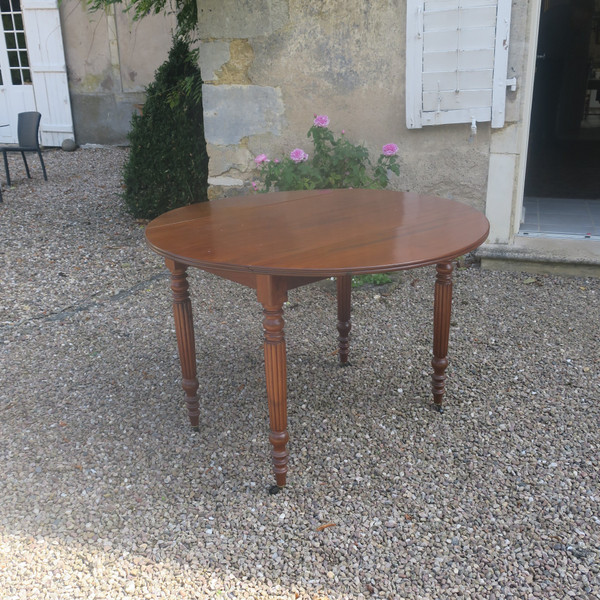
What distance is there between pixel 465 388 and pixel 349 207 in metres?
1.00

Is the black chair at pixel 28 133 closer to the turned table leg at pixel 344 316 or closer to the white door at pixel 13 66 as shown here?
the white door at pixel 13 66

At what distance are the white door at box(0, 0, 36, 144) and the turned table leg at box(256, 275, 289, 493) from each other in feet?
29.8

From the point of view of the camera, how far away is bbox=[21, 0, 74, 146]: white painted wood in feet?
31.0

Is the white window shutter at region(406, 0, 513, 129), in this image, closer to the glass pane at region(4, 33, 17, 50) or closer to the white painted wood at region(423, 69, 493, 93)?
the white painted wood at region(423, 69, 493, 93)

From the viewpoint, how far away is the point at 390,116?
4445mm

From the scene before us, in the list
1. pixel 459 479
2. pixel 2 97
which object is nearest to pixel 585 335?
pixel 459 479

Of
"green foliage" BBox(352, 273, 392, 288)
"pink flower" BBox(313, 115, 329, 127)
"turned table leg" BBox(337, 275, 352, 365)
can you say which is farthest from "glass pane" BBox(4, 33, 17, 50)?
"turned table leg" BBox(337, 275, 352, 365)

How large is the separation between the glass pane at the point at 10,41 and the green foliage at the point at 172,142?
5.28 metres

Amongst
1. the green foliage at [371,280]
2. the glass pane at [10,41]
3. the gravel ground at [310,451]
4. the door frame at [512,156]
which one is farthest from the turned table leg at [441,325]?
the glass pane at [10,41]

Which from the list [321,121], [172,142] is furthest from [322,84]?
[172,142]

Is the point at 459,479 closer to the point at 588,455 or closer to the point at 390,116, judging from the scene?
the point at 588,455

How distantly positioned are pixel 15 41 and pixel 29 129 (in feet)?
10.9

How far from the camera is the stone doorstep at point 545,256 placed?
169 inches

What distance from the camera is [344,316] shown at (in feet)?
10.4
